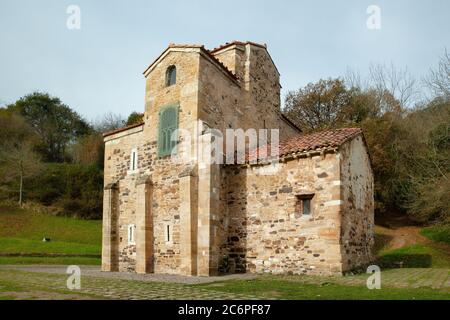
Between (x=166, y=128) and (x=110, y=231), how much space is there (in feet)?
Result: 18.7

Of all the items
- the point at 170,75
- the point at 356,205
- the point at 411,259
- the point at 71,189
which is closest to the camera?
the point at 356,205

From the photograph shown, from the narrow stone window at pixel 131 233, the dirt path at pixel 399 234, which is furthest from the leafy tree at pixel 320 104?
the narrow stone window at pixel 131 233

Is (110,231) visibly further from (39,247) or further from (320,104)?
(320,104)

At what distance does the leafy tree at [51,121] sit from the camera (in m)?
53.6

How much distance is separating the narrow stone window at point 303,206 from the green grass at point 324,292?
346 centimetres

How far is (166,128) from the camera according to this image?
17.4 meters

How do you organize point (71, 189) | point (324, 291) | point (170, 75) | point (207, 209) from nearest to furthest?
point (324, 291) → point (207, 209) → point (170, 75) → point (71, 189)

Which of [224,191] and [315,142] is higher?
[315,142]

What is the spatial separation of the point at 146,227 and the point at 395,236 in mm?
18975

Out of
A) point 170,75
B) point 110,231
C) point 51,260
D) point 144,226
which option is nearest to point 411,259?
point 144,226

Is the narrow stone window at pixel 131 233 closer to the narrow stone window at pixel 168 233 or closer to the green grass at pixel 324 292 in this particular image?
the narrow stone window at pixel 168 233

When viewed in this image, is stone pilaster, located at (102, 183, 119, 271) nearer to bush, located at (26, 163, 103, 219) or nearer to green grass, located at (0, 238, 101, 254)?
green grass, located at (0, 238, 101, 254)

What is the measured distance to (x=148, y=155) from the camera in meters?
18.1

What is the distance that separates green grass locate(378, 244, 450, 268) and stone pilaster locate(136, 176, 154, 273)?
39.1ft
